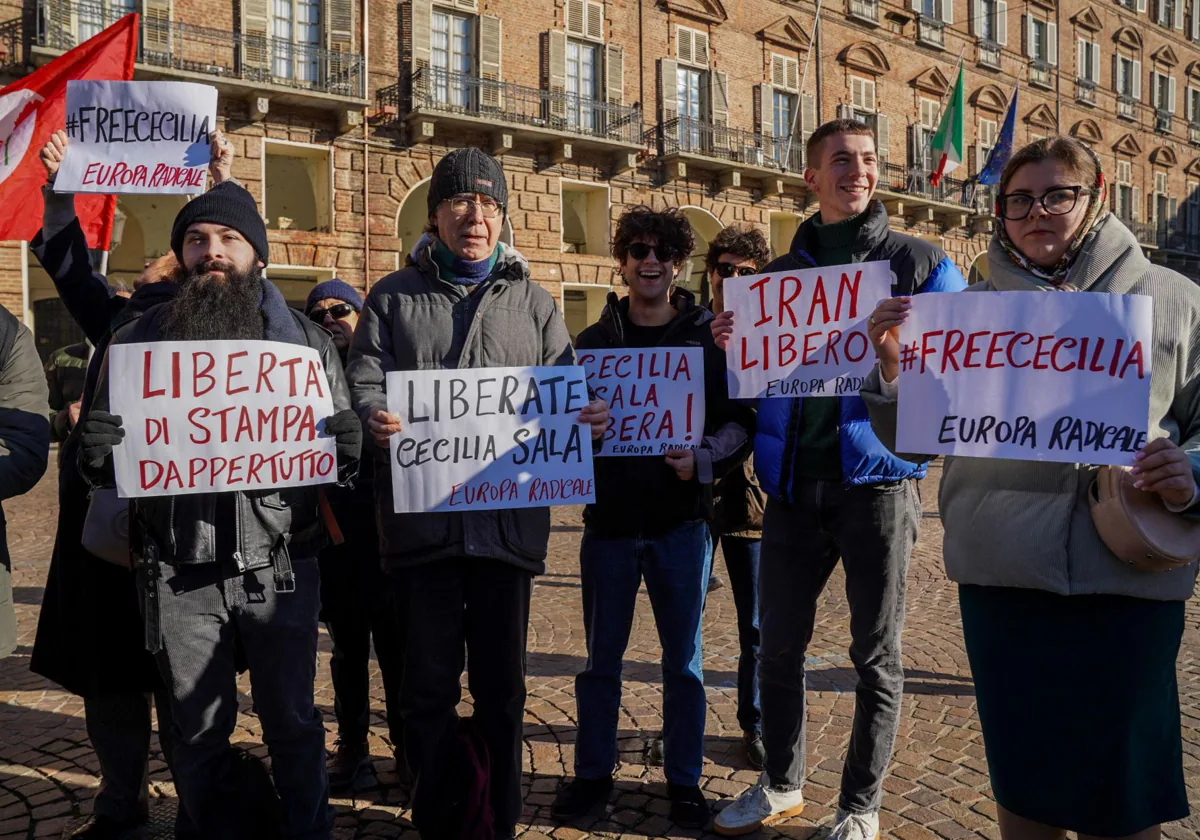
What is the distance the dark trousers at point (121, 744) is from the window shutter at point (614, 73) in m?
18.3

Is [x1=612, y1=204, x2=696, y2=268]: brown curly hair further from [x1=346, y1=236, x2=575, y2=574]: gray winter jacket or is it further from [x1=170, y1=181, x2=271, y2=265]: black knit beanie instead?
Result: [x1=170, y1=181, x2=271, y2=265]: black knit beanie

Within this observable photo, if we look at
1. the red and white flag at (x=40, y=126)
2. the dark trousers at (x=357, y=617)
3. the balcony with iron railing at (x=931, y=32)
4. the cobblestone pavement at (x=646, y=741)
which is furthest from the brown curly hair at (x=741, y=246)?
the balcony with iron railing at (x=931, y=32)

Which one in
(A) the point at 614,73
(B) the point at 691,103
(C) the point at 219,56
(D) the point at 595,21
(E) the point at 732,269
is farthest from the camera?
(B) the point at 691,103

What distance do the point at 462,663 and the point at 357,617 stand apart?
2.78 ft

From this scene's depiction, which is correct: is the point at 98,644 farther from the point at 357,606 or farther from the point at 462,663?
the point at 462,663

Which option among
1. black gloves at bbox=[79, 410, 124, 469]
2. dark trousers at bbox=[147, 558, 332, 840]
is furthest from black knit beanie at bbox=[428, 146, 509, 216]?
dark trousers at bbox=[147, 558, 332, 840]

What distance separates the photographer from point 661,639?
316 centimetres

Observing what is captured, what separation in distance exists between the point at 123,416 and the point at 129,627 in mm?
842

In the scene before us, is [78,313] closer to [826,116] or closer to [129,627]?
[129,627]

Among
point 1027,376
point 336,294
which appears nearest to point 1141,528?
point 1027,376

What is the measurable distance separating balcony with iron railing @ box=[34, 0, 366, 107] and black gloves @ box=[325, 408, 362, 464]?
1450 cm

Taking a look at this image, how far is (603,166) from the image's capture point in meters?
19.9

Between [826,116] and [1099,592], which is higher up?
[826,116]

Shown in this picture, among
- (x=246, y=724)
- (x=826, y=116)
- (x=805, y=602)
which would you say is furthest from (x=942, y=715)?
(x=826, y=116)
